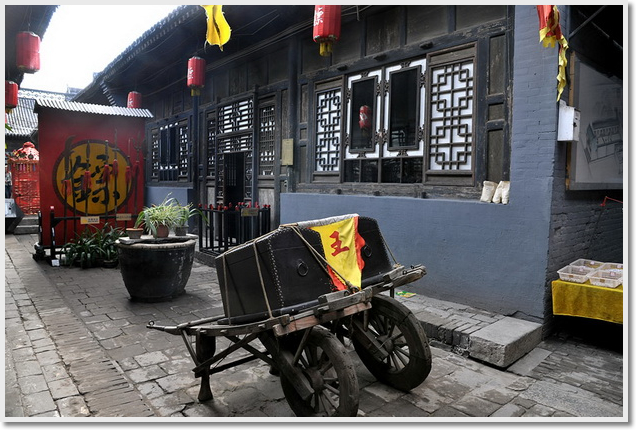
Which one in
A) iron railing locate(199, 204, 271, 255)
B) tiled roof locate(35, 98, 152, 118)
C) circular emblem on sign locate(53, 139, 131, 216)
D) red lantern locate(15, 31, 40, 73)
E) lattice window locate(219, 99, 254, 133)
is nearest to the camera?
red lantern locate(15, 31, 40, 73)

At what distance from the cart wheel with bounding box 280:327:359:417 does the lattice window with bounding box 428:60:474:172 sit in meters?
3.64

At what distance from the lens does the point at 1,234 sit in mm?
2881

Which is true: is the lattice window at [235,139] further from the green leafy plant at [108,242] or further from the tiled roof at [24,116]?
the tiled roof at [24,116]

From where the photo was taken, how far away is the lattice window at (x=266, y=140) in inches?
363

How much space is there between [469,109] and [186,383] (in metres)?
4.59

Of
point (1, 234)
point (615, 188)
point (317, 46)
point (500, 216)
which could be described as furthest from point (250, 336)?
point (317, 46)

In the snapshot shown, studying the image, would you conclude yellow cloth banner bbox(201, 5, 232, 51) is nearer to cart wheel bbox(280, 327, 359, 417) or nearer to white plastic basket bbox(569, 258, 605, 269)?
cart wheel bbox(280, 327, 359, 417)

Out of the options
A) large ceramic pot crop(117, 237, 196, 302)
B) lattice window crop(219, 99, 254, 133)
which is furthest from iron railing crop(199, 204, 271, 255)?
large ceramic pot crop(117, 237, 196, 302)

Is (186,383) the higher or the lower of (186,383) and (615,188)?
the lower

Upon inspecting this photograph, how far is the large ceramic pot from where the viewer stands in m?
5.95

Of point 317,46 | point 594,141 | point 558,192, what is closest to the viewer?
point 558,192

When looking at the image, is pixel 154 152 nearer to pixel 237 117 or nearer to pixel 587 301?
pixel 237 117

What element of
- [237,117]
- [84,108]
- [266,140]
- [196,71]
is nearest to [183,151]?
[237,117]

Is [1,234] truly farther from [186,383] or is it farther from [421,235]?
[421,235]
